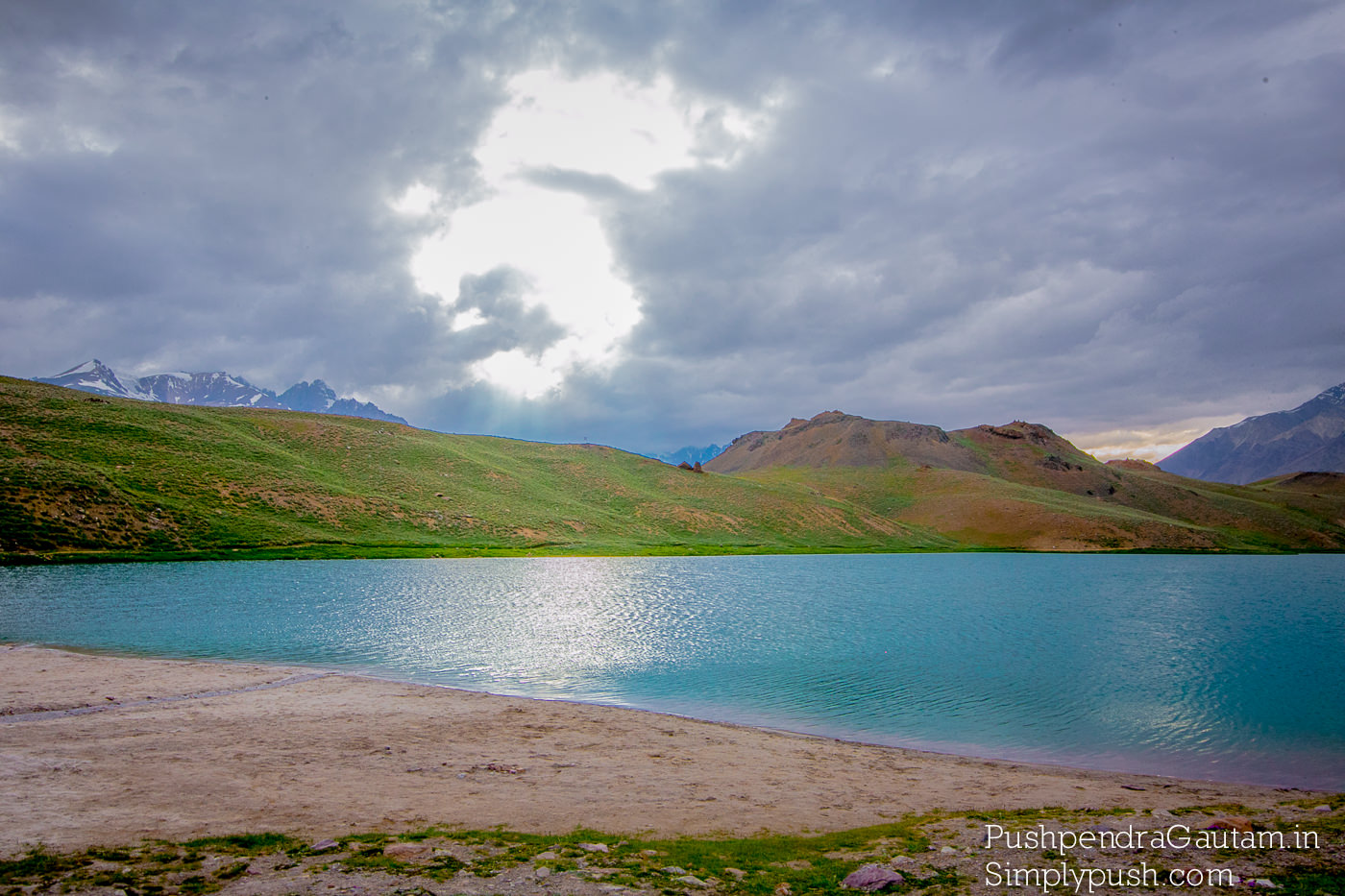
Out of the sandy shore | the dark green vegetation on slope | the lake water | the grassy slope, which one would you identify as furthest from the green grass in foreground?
the grassy slope

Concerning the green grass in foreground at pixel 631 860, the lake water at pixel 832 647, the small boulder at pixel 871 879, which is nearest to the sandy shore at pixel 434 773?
the green grass in foreground at pixel 631 860

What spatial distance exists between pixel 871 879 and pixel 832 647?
28.8m

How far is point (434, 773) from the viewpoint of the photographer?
15844 mm

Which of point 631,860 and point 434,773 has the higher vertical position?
point 631,860

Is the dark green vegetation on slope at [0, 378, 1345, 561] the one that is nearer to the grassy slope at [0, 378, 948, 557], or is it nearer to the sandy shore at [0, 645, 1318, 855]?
the grassy slope at [0, 378, 948, 557]

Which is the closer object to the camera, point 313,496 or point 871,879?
point 871,879

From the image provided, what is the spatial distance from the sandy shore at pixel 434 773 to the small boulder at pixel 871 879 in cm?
296

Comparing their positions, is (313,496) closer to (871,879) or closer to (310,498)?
(310,498)

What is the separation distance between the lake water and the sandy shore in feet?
11.8

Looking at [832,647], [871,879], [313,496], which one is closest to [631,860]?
[871,879]

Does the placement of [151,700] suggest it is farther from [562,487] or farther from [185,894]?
[562,487]

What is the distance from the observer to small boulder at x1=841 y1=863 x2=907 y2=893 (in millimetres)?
9773

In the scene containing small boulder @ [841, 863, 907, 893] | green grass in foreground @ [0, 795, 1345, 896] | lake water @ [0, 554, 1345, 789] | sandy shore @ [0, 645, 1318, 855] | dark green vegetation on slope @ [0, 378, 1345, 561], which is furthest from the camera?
dark green vegetation on slope @ [0, 378, 1345, 561]

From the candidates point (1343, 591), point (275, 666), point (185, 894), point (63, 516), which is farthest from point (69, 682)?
point (1343, 591)
